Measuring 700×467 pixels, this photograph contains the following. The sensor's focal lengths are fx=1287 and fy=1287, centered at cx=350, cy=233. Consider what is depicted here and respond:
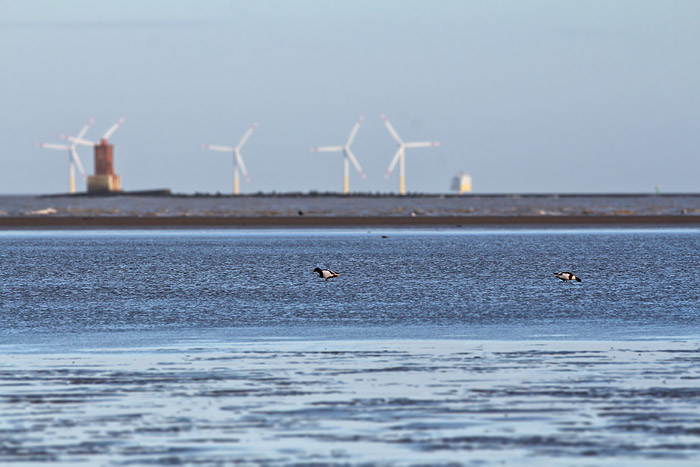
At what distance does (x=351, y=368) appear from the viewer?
771 inches

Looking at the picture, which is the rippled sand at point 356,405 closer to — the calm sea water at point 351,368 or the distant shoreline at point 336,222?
the calm sea water at point 351,368

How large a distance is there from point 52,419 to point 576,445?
6020mm

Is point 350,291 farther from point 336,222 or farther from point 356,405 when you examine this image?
point 336,222

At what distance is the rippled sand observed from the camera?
13.1 meters

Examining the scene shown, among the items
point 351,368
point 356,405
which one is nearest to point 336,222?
point 351,368

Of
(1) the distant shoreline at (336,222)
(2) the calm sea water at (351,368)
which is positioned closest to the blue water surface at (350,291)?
(2) the calm sea water at (351,368)

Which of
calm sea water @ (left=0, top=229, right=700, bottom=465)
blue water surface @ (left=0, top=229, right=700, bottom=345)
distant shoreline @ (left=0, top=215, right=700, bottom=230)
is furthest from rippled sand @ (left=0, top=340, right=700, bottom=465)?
distant shoreline @ (left=0, top=215, right=700, bottom=230)

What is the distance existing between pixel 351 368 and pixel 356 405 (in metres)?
3.70

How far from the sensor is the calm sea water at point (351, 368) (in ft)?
44.2

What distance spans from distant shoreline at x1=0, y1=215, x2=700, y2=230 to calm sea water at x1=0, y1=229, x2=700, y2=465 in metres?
66.4

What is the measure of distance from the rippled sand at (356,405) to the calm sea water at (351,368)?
4 cm

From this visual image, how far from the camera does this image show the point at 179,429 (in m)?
14.4

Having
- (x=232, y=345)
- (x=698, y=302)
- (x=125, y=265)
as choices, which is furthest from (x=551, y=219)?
(x=232, y=345)

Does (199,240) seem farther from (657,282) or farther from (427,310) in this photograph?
Result: (427,310)
